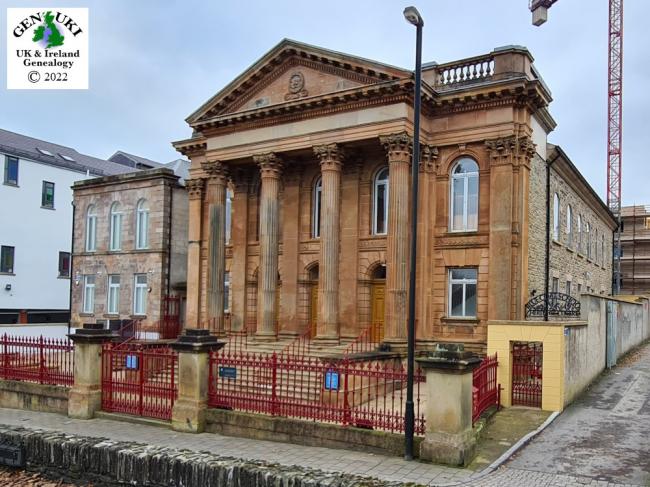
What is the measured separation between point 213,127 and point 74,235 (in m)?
14.2

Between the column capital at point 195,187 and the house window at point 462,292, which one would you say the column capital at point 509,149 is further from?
the column capital at point 195,187

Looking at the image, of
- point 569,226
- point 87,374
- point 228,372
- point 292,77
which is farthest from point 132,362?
point 569,226

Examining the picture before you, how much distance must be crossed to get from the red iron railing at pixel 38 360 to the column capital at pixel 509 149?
1415cm

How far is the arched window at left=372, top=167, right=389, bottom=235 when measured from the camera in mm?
23969

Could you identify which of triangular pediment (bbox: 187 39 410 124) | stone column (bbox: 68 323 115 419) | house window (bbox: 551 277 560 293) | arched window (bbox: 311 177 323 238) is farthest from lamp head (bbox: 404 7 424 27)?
house window (bbox: 551 277 560 293)

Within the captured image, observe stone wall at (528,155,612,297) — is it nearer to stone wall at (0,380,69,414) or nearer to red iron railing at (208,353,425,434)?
red iron railing at (208,353,425,434)

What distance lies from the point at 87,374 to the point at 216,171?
11913 mm

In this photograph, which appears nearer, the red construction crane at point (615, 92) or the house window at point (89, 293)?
the house window at point (89, 293)

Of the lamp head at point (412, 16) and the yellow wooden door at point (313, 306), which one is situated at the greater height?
the lamp head at point (412, 16)

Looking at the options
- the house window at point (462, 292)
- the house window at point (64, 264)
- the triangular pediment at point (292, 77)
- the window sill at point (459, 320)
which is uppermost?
the triangular pediment at point (292, 77)

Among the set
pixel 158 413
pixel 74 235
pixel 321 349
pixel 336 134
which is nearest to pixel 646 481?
pixel 158 413

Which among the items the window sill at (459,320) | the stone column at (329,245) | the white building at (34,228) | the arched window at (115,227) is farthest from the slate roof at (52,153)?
the window sill at (459,320)

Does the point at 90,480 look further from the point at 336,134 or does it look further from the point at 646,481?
the point at 336,134

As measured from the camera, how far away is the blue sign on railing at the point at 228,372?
46.8ft
